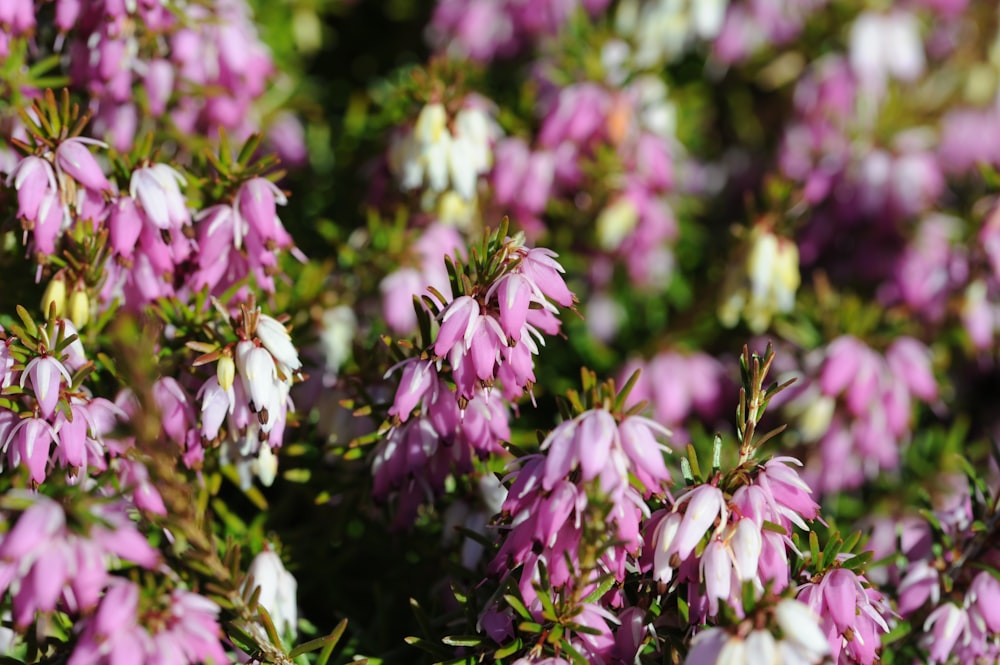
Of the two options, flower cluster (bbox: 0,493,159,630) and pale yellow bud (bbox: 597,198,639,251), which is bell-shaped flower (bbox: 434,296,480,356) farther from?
pale yellow bud (bbox: 597,198,639,251)

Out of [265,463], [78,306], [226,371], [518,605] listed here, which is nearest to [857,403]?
[518,605]

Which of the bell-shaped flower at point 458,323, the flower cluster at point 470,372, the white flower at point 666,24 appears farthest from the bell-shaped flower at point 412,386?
the white flower at point 666,24

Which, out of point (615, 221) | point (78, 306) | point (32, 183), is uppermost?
point (32, 183)

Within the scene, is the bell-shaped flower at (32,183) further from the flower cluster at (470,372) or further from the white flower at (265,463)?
the flower cluster at (470,372)

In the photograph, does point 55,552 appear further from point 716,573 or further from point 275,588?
point 716,573

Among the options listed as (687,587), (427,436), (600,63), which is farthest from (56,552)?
(600,63)

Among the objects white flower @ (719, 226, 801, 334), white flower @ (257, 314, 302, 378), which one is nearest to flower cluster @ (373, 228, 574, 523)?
white flower @ (257, 314, 302, 378)

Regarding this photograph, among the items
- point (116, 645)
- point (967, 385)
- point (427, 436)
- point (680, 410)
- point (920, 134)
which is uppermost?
point (116, 645)

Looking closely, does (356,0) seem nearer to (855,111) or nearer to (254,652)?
(855,111)
